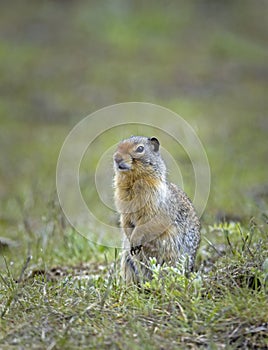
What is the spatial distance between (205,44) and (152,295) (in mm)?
15852

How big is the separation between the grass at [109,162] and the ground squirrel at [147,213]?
6.5 inches

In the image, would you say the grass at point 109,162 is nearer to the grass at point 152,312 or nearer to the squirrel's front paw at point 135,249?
the grass at point 152,312

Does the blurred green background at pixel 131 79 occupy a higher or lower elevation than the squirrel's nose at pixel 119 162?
higher

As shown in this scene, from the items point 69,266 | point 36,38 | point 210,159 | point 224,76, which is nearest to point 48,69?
point 36,38

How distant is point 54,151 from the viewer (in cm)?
1153

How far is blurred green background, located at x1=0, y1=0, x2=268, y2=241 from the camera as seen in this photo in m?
9.80

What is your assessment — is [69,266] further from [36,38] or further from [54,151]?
[36,38]

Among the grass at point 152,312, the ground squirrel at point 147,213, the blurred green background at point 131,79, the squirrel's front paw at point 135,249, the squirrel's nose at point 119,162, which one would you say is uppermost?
the blurred green background at point 131,79

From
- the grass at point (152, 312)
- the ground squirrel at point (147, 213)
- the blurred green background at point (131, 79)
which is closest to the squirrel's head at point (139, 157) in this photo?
the ground squirrel at point (147, 213)

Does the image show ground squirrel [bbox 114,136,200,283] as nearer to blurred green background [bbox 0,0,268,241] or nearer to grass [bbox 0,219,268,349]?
grass [bbox 0,219,268,349]

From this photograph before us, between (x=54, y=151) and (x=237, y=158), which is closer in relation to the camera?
(x=237, y=158)

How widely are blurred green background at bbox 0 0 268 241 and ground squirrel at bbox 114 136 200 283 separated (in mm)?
1263

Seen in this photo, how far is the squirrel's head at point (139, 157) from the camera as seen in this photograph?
189 inches

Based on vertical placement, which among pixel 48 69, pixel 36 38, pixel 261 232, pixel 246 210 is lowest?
pixel 261 232
